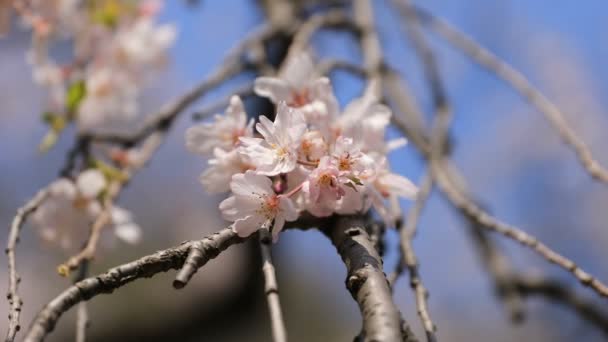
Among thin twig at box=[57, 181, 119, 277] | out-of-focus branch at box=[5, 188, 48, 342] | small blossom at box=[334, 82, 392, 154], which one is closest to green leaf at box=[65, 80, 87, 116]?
thin twig at box=[57, 181, 119, 277]

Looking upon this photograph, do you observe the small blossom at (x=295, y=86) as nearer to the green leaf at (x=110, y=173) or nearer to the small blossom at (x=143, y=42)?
the green leaf at (x=110, y=173)

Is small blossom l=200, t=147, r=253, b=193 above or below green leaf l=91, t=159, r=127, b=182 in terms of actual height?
below

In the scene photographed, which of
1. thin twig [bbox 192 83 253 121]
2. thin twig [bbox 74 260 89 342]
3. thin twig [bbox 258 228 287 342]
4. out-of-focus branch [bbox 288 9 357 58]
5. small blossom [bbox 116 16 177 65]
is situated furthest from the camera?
small blossom [bbox 116 16 177 65]

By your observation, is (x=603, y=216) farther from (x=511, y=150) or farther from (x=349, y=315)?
(x=349, y=315)

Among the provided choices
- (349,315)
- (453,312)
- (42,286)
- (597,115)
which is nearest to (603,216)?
(597,115)

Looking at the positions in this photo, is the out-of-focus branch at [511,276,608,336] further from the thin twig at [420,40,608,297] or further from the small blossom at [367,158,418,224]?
the small blossom at [367,158,418,224]

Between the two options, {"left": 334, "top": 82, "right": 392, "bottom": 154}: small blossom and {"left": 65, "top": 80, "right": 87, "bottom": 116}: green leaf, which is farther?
{"left": 65, "top": 80, "right": 87, "bottom": 116}: green leaf
